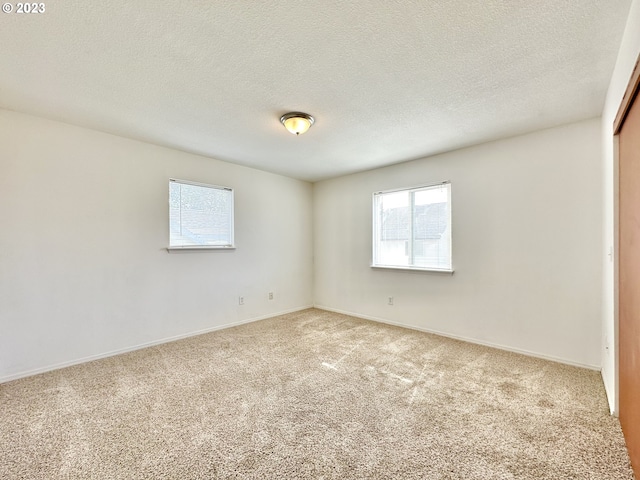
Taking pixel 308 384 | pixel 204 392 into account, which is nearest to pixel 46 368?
Answer: pixel 204 392

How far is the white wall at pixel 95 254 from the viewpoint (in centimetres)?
264

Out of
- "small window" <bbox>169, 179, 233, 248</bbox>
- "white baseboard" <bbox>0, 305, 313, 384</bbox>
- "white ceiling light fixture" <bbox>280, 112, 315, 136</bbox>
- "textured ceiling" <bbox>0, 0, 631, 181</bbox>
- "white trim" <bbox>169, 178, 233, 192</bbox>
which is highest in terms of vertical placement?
"textured ceiling" <bbox>0, 0, 631, 181</bbox>

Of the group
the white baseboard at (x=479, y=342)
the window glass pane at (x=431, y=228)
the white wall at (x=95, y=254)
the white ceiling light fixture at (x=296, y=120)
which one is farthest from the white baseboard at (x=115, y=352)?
the white ceiling light fixture at (x=296, y=120)

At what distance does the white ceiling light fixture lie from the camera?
263 centimetres

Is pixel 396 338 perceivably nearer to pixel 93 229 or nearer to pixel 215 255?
pixel 215 255

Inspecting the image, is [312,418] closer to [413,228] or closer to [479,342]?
A: [479,342]

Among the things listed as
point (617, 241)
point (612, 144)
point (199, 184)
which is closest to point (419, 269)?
point (617, 241)

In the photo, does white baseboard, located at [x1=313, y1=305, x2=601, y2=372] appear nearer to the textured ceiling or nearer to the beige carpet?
the beige carpet

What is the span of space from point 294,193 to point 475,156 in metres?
2.92

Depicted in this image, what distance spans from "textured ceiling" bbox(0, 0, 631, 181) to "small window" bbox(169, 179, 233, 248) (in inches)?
34.3

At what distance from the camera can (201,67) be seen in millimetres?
1970

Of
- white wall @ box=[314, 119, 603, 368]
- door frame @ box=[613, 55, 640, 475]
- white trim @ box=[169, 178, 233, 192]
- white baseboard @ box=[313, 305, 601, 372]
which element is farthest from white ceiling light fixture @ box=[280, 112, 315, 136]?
white baseboard @ box=[313, 305, 601, 372]

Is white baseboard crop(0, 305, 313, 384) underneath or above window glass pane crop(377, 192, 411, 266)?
underneath

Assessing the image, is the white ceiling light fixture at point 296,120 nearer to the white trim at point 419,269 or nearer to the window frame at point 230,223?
the window frame at point 230,223
